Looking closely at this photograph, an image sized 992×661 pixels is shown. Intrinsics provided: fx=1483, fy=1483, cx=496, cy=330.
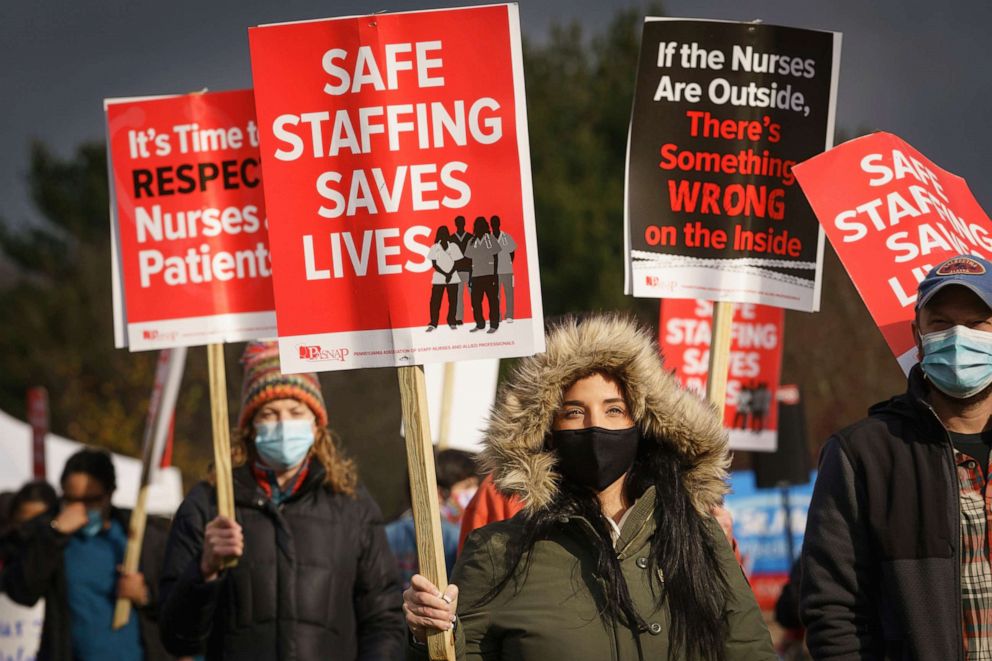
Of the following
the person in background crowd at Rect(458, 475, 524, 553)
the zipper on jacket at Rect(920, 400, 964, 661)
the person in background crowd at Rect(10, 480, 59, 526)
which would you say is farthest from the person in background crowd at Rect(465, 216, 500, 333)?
the person in background crowd at Rect(10, 480, 59, 526)

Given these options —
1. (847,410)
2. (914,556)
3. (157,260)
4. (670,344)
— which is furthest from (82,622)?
(847,410)

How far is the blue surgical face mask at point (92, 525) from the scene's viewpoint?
25.7ft

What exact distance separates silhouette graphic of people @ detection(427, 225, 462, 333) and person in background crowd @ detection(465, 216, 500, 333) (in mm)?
45

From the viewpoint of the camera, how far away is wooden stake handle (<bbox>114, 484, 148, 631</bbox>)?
7.58 meters

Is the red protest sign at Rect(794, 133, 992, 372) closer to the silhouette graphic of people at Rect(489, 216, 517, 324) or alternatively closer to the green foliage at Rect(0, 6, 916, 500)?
the silhouette graphic of people at Rect(489, 216, 517, 324)

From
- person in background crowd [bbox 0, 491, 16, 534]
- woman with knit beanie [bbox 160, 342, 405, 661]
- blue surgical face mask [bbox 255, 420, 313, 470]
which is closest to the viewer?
woman with knit beanie [bbox 160, 342, 405, 661]

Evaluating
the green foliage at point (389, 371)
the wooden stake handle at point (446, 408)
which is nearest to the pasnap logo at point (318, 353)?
the wooden stake handle at point (446, 408)

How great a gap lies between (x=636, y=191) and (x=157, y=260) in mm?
2141

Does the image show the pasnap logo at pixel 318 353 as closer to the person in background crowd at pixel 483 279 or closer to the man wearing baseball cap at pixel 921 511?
the person in background crowd at pixel 483 279

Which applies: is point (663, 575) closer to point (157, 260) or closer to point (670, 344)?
point (157, 260)

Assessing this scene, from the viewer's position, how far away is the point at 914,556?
3.96 meters

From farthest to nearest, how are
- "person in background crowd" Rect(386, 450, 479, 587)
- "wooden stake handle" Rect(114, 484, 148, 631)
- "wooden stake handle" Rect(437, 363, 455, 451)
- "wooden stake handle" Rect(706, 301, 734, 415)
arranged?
"wooden stake handle" Rect(437, 363, 455, 451) → "person in background crowd" Rect(386, 450, 479, 587) → "wooden stake handle" Rect(114, 484, 148, 631) → "wooden stake handle" Rect(706, 301, 734, 415)

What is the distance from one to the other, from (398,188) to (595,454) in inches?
37.2

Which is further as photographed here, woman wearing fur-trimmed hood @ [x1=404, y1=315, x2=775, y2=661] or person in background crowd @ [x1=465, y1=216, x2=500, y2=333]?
person in background crowd @ [x1=465, y1=216, x2=500, y2=333]
